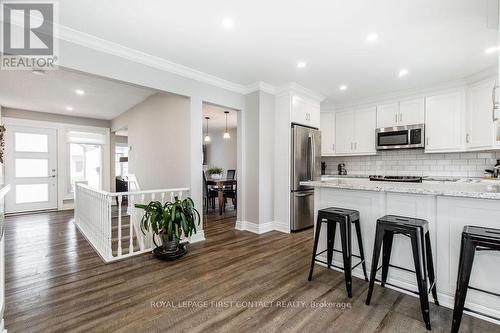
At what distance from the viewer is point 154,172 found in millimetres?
4746

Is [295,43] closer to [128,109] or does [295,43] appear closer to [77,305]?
→ [77,305]

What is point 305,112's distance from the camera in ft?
14.5

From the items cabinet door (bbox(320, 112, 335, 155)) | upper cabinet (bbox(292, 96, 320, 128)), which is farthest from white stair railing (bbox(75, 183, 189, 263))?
cabinet door (bbox(320, 112, 335, 155))

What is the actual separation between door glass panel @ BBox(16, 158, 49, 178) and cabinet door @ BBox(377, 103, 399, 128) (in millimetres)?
8156

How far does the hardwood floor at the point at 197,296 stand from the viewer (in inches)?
68.6

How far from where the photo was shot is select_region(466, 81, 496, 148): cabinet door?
352 cm

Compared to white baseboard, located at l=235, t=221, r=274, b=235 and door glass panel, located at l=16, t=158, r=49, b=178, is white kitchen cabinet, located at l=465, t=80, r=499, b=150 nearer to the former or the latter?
white baseboard, located at l=235, t=221, r=274, b=235

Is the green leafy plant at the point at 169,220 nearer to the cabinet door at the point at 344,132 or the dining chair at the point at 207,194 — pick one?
the dining chair at the point at 207,194

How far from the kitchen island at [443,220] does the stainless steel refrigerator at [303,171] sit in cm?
156

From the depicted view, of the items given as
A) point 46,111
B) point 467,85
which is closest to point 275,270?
point 467,85

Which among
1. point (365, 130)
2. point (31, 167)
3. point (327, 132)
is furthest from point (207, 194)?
point (31, 167)

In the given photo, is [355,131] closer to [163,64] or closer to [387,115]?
[387,115]

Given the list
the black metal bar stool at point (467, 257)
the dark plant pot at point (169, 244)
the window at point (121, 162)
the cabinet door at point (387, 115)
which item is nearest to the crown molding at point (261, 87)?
the cabinet door at point (387, 115)

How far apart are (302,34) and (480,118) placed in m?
3.22
